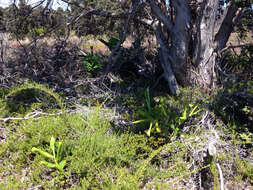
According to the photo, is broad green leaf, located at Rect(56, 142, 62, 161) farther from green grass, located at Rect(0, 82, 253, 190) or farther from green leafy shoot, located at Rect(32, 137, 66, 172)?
green grass, located at Rect(0, 82, 253, 190)

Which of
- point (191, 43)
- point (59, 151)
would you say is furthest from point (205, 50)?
point (59, 151)

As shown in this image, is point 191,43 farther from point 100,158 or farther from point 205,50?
point 100,158

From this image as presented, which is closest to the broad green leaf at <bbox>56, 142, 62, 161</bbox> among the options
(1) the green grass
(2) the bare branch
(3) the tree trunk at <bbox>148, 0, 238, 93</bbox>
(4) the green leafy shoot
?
(4) the green leafy shoot

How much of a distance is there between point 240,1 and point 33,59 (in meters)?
4.30

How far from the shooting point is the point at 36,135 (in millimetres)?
2482

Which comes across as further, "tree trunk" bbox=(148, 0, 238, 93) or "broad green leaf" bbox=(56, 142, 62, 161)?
"tree trunk" bbox=(148, 0, 238, 93)

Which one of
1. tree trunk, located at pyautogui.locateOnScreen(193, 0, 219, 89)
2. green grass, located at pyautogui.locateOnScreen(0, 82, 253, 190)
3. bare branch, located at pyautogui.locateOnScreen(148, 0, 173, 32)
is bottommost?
green grass, located at pyautogui.locateOnScreen(0, 82, 253, 190)

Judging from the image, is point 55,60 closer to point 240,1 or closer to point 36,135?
point 36,135

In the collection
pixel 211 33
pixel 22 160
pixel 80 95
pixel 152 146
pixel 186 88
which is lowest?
pixel 22 160

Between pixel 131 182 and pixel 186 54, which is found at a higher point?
pixel 186 54

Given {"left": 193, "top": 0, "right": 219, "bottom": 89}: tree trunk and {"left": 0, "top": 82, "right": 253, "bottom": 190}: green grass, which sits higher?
{"left": 193, "top": 0, "right": 219, "bottom": 89}: tree trunk

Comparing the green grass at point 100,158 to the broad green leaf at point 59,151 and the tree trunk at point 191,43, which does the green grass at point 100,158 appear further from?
the tree trunk at point 191,43

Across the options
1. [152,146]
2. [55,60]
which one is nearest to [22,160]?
[152,146]

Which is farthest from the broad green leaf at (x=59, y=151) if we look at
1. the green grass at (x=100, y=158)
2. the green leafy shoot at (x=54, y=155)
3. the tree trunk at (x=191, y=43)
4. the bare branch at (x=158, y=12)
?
the bare branch at (x=158, y=12)
